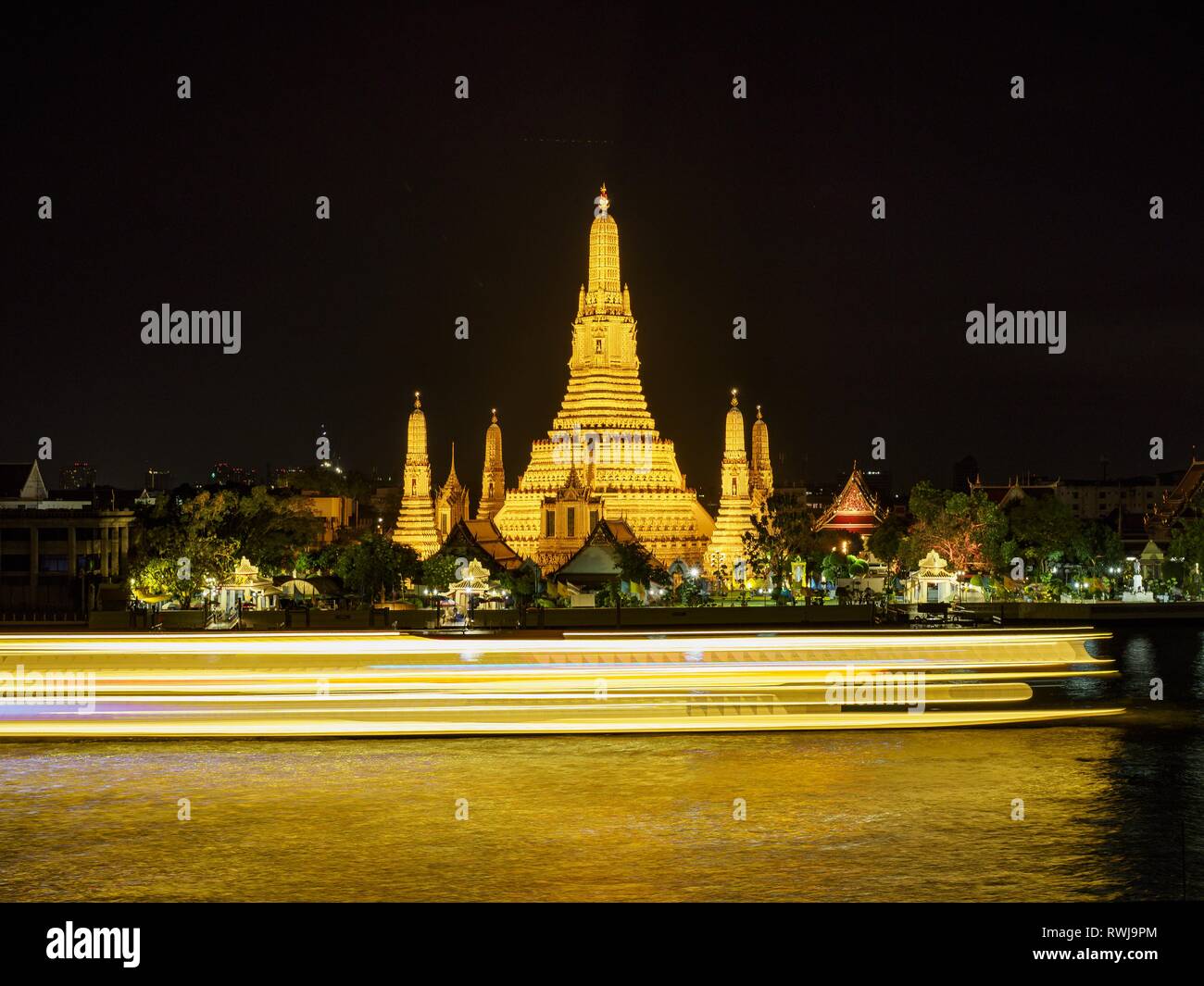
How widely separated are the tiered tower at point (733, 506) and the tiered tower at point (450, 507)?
63.8 ft

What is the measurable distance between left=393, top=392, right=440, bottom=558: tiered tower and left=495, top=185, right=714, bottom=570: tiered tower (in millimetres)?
4565

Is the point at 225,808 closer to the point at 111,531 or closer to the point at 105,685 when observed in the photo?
the point at 105,685

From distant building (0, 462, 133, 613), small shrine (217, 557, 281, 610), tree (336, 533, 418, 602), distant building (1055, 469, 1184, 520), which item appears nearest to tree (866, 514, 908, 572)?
tree (336, 533, 418, 602)

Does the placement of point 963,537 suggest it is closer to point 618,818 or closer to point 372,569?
point 372,569

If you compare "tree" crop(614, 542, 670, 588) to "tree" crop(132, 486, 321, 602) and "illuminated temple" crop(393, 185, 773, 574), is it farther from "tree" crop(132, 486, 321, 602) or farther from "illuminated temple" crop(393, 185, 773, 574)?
"tree" crop(132, 486, 321, 602)

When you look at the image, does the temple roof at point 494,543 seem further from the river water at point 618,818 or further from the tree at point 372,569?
the river water at point 618,818

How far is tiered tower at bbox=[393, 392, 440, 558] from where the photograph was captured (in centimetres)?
8969

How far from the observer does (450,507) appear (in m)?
103

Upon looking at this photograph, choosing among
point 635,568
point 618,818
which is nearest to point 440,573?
point 635,568

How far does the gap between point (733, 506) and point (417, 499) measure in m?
20.0

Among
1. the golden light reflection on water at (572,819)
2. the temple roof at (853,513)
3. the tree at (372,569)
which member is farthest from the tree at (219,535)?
the temple roof at (853,513)

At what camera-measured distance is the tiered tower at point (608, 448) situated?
281ft
